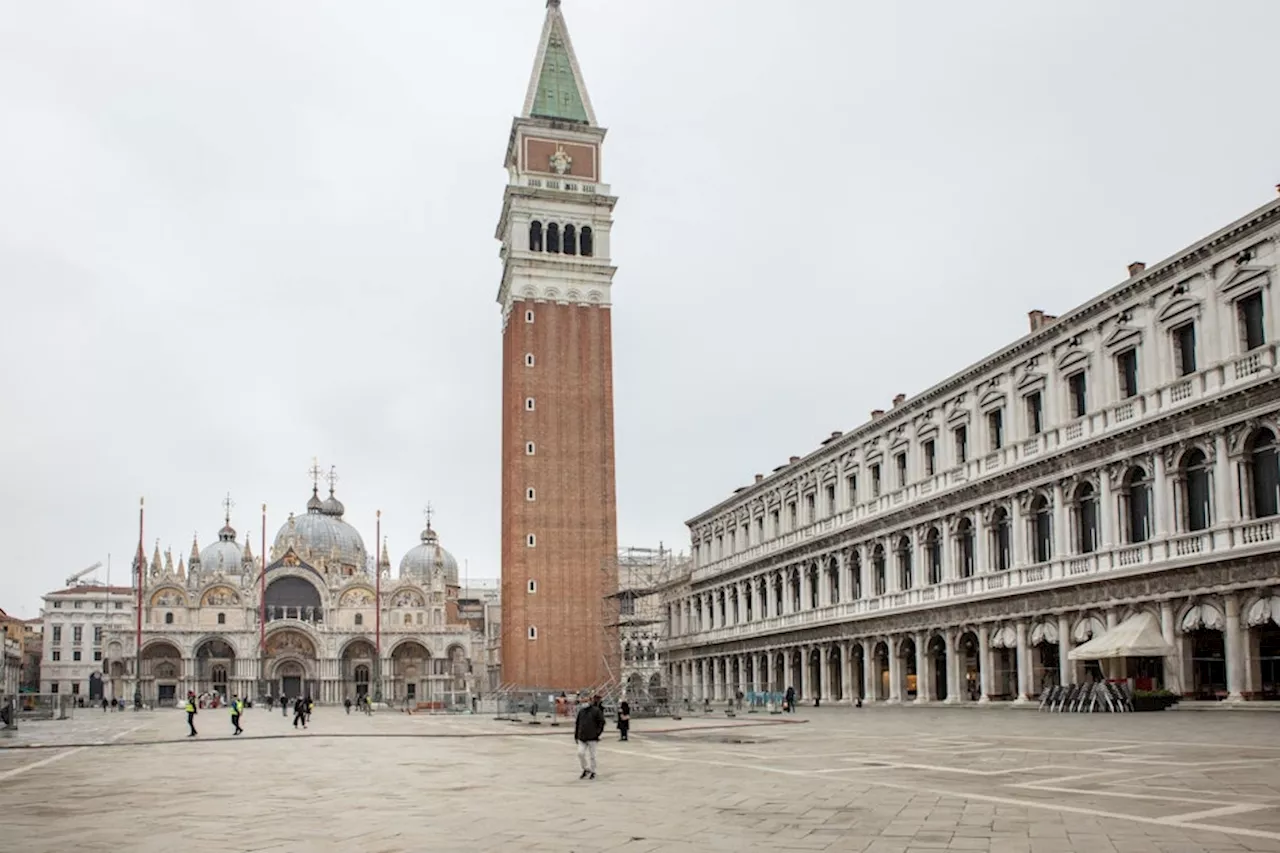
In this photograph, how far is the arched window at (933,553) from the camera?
4941 centimetres

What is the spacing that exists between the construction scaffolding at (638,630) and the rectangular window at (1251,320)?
22293 mm

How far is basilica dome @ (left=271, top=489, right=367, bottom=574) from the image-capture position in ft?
395

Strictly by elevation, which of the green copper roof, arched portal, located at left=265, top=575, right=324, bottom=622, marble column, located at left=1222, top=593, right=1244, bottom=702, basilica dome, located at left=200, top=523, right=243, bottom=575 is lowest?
marble column, located at left=1222, top=593, right=1244, bottom=702

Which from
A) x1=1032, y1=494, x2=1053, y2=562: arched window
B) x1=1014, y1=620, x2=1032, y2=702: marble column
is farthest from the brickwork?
x1=1032, y1=494, x2=1053, y2=562: arched window

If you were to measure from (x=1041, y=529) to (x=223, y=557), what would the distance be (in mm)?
101467

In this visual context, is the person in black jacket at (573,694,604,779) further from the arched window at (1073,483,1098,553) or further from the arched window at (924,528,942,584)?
the arched window at (924,528,942,584)

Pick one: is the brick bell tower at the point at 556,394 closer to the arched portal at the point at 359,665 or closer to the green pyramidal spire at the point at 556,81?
the green pyramidal spire at the point at 556,81

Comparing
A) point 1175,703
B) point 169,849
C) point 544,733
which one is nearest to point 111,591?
point 544,733

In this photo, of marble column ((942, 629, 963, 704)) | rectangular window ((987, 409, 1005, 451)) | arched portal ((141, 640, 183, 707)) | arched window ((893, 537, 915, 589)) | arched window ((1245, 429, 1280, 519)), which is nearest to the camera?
arched window ((1245, 429, 1280, 519))

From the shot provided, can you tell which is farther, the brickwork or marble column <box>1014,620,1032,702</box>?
the brickwork

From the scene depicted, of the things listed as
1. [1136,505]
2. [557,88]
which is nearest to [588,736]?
[1136,505]

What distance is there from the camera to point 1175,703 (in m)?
35.0

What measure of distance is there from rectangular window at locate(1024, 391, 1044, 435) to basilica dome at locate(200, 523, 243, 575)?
9775 centimetres

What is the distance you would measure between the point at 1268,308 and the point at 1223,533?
236 inches
